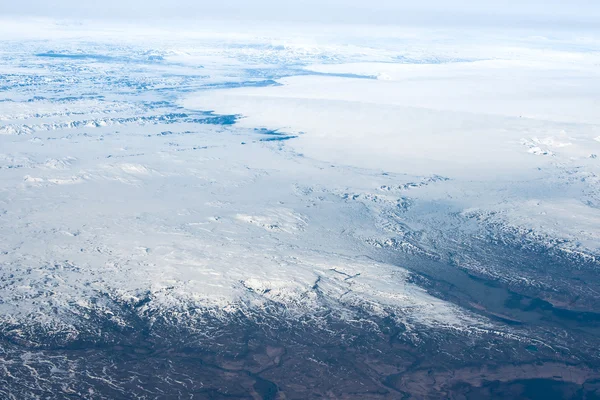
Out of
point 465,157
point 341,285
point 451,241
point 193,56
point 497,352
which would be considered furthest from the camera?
point 193,56

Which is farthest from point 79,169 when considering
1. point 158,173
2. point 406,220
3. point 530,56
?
point 530,56

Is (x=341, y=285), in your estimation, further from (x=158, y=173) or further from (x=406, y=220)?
(x=158, y=173)

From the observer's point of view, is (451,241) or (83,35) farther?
(83,35)

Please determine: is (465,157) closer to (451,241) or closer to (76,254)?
(451,241)

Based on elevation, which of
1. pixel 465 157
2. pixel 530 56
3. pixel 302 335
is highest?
pixel 530 56

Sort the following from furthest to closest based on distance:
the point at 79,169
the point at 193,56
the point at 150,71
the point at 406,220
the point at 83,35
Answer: the point at 83,35, the point at 193,56, the point at 150,71, the point at 79,169, the point at 406,220

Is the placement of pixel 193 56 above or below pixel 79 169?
above

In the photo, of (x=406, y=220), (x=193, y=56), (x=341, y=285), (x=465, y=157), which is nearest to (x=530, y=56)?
(x=193, y=56)
